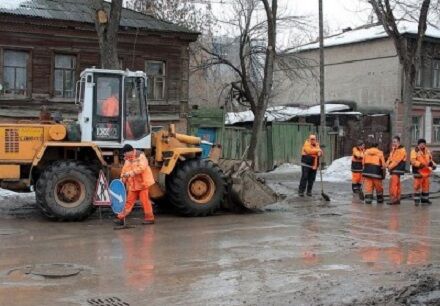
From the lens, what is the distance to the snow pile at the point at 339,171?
77.8 ft

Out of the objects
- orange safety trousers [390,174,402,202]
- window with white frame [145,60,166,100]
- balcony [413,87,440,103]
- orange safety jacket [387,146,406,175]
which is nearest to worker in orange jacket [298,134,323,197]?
orange safety jacket [387,146,406,175]

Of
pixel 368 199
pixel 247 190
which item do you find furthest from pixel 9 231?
pixel 368 199

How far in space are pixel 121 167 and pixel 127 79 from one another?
1.77m

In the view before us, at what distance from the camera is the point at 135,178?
1152 centimetres

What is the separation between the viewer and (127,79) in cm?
1259

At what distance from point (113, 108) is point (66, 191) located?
1895 mm

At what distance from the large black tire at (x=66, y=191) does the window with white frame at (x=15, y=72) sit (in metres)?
11.9

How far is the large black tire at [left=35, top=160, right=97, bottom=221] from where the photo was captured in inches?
461

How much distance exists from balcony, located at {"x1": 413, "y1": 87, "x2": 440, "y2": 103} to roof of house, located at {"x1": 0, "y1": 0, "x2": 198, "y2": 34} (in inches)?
595

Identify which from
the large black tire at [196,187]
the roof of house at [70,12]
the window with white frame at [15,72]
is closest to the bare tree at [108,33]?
the large black tire at [196,187]

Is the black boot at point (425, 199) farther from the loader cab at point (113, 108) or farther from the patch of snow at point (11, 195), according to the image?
the patch of snow at point (11, 195)

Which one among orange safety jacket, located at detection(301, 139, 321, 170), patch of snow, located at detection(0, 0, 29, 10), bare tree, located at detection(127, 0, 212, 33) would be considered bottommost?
orange safety jacket, located at detection(301, 139, 321, 170)

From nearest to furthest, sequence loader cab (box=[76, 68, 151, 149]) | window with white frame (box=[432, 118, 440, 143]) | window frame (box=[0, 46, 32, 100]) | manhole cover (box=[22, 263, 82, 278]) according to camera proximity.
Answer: manhole cover (box=[22, 263, 82, 278]) → loader cab (box=[76, 68, 151, 149]) → window frame (box=[0, 46, 32, 100]) → window with white frame (box=[432, 118, 440, 143])

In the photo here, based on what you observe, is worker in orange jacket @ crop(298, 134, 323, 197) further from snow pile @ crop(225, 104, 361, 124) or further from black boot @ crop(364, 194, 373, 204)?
snow pile @ crop(225, 104, 361, 124)
